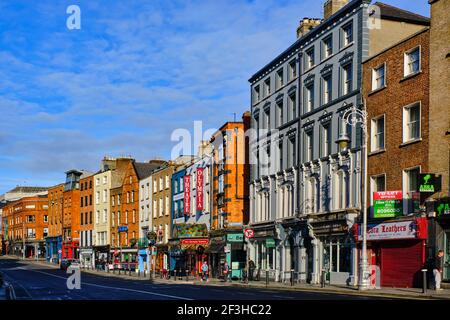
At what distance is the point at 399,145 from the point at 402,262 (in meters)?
6.30

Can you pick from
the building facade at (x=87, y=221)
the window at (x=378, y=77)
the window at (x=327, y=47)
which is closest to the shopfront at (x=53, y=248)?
the building facade at (x=87, y=221)

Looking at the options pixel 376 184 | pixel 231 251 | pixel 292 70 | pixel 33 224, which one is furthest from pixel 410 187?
pixel 33 224

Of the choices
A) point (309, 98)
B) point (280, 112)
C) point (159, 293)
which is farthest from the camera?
point (280, 112)

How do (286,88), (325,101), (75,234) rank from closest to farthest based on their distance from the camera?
(325,101)
(286,88)
(75,234)

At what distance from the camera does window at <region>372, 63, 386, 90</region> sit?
39.7 meters

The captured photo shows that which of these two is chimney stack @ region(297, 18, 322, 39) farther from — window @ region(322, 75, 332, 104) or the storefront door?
the storefront door

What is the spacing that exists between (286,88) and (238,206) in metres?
14.8

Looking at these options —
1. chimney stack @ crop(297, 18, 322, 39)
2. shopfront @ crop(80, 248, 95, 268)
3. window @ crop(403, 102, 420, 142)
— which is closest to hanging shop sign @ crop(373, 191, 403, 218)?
window @ crop(403, 102, 420, 142)

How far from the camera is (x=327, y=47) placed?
155 ft

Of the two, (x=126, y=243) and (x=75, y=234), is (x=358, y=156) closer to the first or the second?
(x=126, y=243)

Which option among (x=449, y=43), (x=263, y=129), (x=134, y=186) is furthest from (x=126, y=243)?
(x=449, y=43)

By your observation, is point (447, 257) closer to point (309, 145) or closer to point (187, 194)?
point (309, 145)

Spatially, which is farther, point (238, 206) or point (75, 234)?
point (75, 234)

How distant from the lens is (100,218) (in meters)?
112
